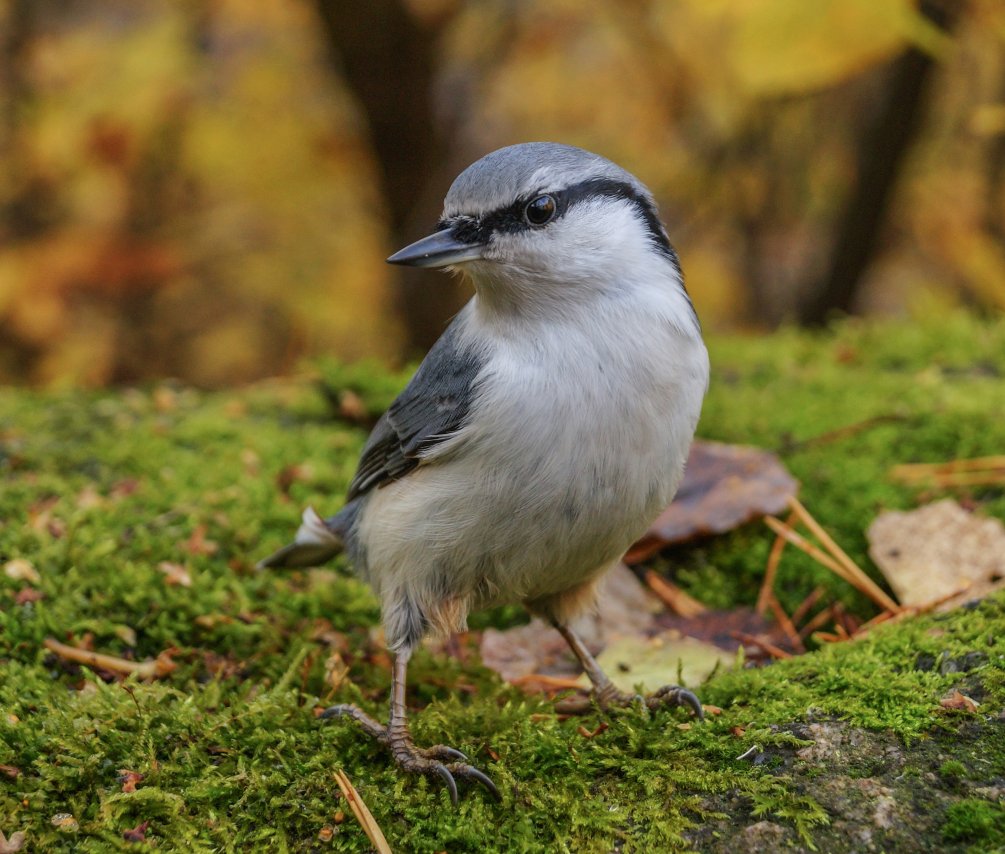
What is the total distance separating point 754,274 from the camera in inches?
327

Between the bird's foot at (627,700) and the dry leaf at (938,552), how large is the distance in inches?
31.5

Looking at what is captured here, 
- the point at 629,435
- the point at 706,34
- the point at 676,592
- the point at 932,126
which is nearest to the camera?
the point at 629,435

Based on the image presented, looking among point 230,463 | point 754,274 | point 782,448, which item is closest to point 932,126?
point 754,274

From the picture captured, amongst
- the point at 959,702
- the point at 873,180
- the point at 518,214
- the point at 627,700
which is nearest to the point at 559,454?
the point at 518,214

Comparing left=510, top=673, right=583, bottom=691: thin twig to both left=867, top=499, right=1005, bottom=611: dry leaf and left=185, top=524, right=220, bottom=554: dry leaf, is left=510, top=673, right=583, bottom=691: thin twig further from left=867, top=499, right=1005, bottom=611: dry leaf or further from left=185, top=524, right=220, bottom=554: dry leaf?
left=185, top=524, right=220, bottom=554: dry leaf

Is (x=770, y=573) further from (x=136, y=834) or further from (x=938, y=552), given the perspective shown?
(x=136, y=834)

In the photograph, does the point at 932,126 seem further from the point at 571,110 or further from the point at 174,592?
the point at 174,592

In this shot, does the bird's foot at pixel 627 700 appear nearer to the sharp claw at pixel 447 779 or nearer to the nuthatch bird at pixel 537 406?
the nuthatch bird at pixel 537 406

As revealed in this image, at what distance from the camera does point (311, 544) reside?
292 centimetres

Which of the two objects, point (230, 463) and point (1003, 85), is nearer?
point (230, 463)

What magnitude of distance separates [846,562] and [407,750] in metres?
1.55

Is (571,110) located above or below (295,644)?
above

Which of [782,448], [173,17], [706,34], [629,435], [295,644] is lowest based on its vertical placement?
[782,448]

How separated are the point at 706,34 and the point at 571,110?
1439 millimetres
